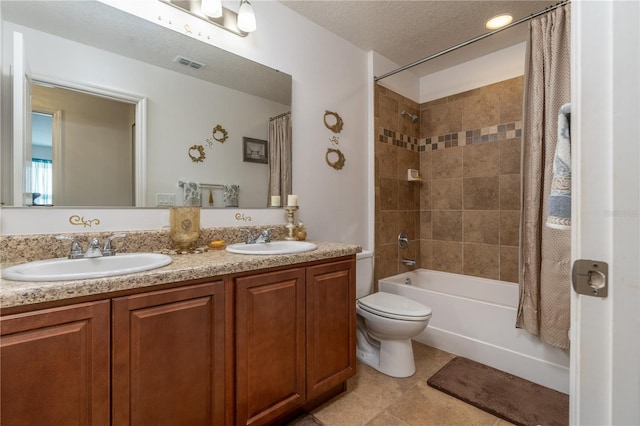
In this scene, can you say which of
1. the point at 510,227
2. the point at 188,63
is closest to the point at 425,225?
the point at 510,227

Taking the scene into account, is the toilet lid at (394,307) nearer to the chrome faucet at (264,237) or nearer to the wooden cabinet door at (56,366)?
the chrome faucet at (264,237)

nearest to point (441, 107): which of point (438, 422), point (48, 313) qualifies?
point (438, 422)

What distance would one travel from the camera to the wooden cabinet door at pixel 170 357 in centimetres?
93

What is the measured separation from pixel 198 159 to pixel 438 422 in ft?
6.11

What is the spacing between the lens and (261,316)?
4.12ft

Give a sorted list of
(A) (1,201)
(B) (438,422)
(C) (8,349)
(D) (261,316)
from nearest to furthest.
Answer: (C) (8,349)
(A) (1,201)
(D) (261,316)
(B) (438,422)

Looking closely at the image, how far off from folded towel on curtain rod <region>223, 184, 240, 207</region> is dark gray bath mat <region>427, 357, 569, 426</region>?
63.6 inches

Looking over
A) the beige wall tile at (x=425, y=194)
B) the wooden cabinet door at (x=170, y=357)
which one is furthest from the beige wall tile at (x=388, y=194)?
the wooden cabinet door at (x=170, y=357)

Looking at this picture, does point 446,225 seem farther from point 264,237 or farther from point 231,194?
point 231,194

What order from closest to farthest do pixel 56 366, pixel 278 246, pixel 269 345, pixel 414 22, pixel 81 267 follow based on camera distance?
pixel 56 366, pixel 81 267, pixel 269 345, pixel 278 246, pixel 414 22

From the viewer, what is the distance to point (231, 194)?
1754mm

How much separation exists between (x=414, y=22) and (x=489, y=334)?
228 cm

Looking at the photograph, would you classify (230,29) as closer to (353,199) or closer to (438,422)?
(353,199)

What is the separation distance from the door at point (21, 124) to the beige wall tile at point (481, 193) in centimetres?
301
